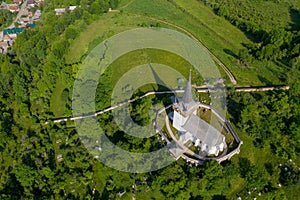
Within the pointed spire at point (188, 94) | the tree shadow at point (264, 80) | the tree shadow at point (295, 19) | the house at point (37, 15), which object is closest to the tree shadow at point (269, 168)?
the pointed spire at point (188, 94)

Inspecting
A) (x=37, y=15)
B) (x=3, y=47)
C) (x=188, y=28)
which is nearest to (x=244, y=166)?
(x=188, y=28)

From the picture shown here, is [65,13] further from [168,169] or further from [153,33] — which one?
[168,169]

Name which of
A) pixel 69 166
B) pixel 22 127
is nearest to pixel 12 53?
pixel 22 127

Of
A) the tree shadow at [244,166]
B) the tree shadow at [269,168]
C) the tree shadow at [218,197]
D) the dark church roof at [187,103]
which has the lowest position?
the tree shadow at [218,197]

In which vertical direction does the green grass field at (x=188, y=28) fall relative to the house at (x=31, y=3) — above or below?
below

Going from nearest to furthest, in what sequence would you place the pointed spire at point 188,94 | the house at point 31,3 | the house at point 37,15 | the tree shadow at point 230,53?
the pointed spire at point 188,94 < the tree shadow at point 230,53 < the house at point 37,15 < the house at point 31,3

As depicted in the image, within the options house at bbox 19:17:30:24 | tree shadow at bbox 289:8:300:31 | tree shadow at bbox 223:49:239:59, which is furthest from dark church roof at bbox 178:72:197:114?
house at bbox 19:17:30:24

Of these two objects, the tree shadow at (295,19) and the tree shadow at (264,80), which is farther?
the tree shadow at (295,19)

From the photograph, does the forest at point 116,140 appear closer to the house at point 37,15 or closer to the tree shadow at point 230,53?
the tree shadow at point 230,53
